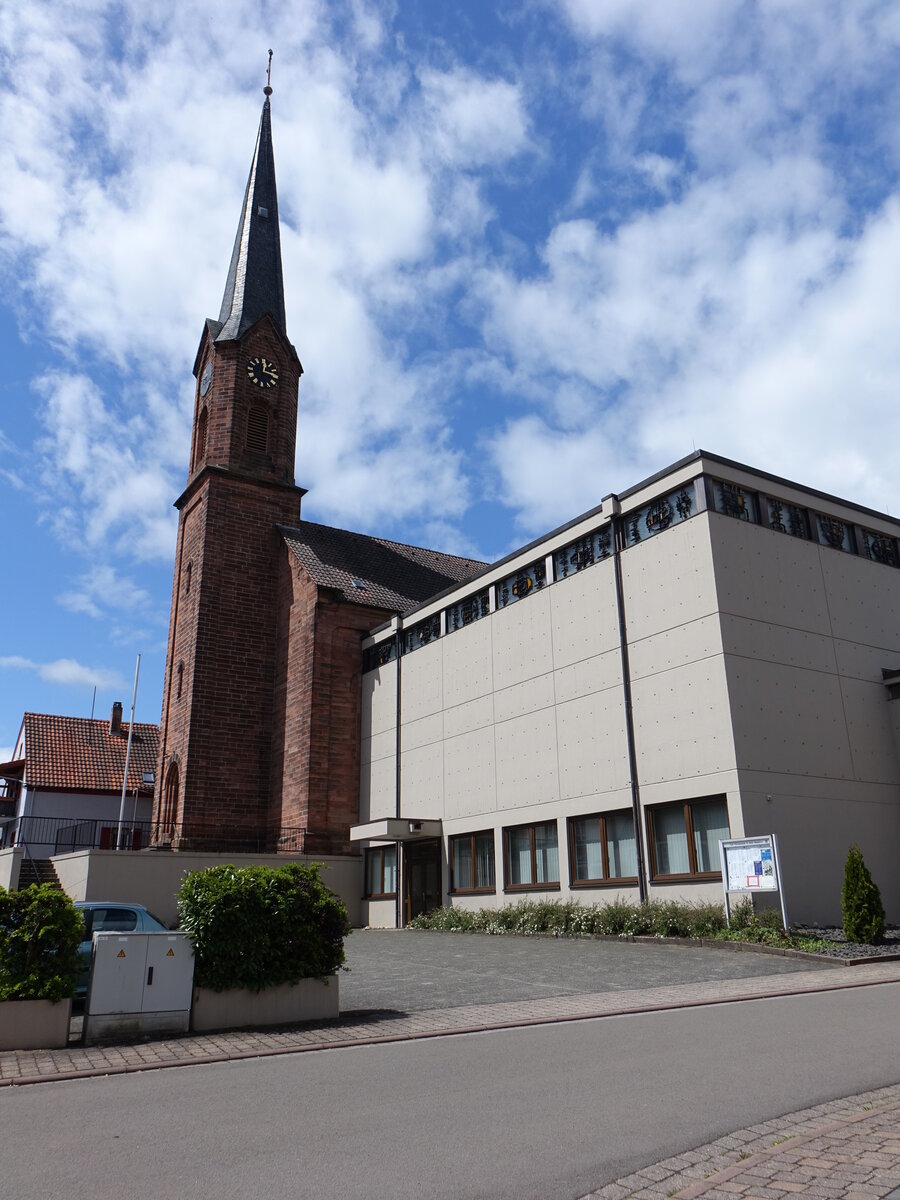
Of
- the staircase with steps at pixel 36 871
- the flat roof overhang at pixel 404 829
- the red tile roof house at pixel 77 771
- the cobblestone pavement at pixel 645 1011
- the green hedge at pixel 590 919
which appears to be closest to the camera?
the cobblestone pavement at pixel 645 1011

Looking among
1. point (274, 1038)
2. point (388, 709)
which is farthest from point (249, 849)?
point (274, 1038)

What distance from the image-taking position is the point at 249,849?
32906 mm

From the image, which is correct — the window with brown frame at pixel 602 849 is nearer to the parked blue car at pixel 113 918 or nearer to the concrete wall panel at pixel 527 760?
the concrete wall panel at pixel 527 760

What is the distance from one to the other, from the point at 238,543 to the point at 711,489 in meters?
20.4

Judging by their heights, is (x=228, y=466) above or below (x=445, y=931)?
above

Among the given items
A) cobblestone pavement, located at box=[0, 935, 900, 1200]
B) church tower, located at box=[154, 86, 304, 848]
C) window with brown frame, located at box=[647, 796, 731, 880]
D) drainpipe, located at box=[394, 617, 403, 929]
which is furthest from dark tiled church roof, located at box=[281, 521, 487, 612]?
cobblestone pavement, located at box=[0, 935, 900, 1200]

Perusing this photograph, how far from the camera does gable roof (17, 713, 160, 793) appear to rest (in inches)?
1778

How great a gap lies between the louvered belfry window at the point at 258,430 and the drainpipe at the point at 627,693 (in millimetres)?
19193

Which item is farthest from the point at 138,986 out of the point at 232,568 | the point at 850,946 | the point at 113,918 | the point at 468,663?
the point at 232,568

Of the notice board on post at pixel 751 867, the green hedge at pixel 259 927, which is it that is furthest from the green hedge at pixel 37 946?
the notice board on post at pixel 751 867

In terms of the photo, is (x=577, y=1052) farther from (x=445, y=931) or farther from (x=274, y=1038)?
(x=445, y=931)

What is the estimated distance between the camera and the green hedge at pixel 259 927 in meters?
10.9

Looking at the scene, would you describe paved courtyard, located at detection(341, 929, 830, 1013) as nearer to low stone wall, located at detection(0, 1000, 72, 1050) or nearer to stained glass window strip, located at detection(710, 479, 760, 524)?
low stone wall, located at detection(0, 1000, 72, 1050)

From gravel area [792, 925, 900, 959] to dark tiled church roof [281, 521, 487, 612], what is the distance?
695 inches
